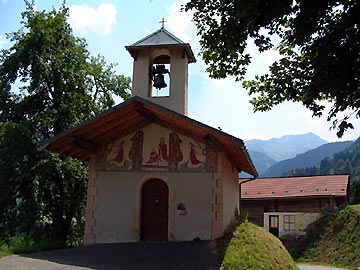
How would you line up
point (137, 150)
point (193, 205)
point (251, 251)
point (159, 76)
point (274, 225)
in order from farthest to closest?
point (274, 225)
point (159, 76)
point (137, 150)
point (193, 205)
point (251, 251)

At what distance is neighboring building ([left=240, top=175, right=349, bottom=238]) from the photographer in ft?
85.3

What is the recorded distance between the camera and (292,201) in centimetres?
2733

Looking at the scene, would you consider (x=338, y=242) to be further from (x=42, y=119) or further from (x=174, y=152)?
(x=42, y=119)

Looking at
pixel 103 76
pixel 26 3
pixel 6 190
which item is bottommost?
pixel 6 190

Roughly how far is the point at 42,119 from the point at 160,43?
6.75 metres

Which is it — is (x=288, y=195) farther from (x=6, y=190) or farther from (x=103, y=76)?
(x=6, y=190)

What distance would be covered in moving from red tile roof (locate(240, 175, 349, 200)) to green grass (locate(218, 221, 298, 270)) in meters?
15.3

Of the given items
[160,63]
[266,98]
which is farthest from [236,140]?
[160,63]

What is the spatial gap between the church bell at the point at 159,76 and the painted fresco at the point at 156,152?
1.61 meters

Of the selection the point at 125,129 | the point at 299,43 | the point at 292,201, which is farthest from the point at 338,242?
the point at 299,43

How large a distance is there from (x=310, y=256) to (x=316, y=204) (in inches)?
197

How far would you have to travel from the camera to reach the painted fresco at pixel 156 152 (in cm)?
1284

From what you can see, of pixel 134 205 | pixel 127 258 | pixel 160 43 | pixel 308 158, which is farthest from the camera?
pixel 308 158

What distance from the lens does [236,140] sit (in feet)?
35.8
